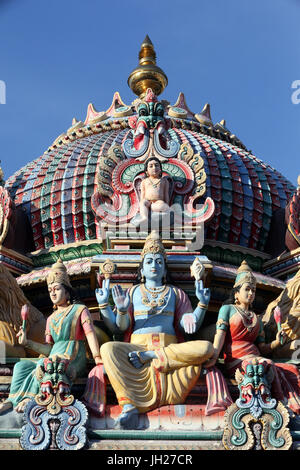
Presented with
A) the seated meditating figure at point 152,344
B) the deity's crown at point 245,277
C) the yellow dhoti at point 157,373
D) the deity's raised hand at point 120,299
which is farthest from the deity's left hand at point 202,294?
the deity's raised hand at point 120,299

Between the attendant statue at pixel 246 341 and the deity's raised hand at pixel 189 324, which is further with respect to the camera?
the deity's raised hand at pixel 189 324

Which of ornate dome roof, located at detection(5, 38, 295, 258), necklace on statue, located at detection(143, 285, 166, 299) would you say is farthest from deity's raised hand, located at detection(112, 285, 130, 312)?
ornate dome roof, located at detection(5, 38, 295, 258)

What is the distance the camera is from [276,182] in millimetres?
23047

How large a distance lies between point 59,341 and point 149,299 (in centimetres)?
165

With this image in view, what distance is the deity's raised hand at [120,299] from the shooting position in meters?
14.7

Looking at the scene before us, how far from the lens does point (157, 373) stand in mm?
13906

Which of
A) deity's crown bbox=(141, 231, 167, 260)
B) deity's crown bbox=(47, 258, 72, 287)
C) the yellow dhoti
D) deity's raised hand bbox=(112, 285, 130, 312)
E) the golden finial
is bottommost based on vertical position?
the yellow dhoti

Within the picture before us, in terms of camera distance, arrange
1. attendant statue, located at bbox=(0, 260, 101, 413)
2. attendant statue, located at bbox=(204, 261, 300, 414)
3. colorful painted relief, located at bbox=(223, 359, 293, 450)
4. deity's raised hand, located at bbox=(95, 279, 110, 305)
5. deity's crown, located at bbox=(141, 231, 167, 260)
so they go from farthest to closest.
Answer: deity's crown, located at bbox=(141, 231, 167, 260) → deity's raised hand, located at bbox=(95, 279, 110, 305) → attendant statue, located at bbox=(204, 261, 300, 414) → attendant statue, located at bbox=(0, 260, 101, 413) → colorful painted relief, located at bbox=(223, 359, 293, 450)

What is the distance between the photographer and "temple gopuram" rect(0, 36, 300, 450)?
13.3 meters

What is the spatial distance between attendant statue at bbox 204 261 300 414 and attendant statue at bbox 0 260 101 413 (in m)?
1.96

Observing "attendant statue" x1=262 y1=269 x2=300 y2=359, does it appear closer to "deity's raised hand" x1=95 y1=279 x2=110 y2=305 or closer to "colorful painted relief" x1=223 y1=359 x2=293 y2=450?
"colorful painted relief" x1=223 y1=359 x2=293 y2=450

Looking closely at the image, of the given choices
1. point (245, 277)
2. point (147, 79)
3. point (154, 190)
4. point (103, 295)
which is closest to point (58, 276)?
point (103, 295)

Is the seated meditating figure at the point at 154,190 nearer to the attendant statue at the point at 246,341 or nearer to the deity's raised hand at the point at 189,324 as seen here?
the attendant statue at the point at 246,341
